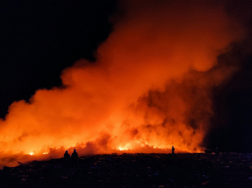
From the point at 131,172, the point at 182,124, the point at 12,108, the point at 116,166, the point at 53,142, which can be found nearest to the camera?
the point at 131,172

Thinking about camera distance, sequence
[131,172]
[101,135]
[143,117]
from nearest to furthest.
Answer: [131,172] < [101,135] < [143,117]

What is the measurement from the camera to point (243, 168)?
8188mm

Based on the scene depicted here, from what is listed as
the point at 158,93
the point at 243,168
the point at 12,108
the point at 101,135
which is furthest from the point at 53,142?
the point at 243,168

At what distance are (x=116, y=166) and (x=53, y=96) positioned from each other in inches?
378

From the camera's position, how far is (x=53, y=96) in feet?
Result: 53.0

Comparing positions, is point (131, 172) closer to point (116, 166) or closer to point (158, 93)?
point (116, 166)

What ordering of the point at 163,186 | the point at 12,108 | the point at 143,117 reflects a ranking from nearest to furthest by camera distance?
the point at 163,186 < the point at 12,108 < the point at 143,117

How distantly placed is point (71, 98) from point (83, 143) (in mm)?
3884

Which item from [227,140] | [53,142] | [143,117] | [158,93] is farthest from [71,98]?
[227,140]

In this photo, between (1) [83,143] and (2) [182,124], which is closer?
(1) [83,143]

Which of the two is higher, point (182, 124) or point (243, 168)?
point (182, 124)

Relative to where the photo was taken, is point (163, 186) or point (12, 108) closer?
point (163, 186)

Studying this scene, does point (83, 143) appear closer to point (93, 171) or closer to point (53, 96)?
point (53, 96)

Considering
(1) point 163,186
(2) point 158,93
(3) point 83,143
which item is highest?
(2) point 158,93
